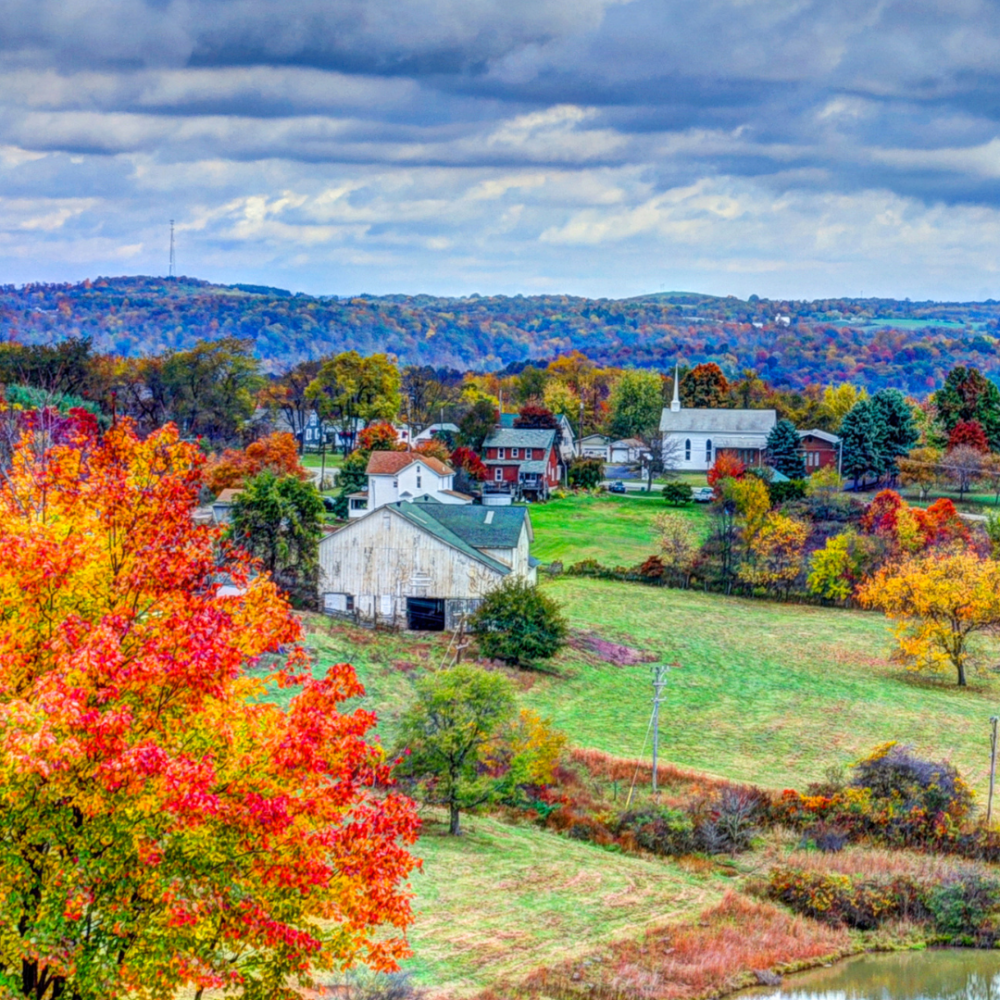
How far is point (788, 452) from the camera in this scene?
100m

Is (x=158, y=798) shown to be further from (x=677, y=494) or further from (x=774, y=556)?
(x=677, y=494)

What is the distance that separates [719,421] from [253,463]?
164ft

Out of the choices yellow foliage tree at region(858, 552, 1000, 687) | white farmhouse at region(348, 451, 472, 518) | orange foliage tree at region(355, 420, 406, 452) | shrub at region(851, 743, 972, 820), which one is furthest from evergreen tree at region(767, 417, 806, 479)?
shrub at region(851, 743, 972, 820)

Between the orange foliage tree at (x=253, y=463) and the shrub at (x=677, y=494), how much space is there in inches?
1051

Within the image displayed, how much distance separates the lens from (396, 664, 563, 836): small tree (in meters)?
29.3

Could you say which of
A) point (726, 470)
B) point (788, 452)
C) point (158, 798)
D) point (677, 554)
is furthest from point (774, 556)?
point (158, 798)

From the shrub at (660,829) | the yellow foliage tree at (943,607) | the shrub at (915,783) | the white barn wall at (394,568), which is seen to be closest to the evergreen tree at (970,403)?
the yellow foliage tree at (943,607)

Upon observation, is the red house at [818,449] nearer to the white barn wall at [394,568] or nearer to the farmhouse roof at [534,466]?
the farmhouse roof at [534,466]

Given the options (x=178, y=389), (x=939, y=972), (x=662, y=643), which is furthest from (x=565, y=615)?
(x=178, y=389)

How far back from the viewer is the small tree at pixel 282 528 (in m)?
50.5

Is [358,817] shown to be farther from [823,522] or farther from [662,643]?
[823,522]

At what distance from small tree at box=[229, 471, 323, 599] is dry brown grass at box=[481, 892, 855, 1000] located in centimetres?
2882

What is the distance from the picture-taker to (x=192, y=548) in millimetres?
15414

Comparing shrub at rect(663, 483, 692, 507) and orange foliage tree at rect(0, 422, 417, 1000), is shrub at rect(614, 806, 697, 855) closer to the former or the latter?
orange foliage tree at rect(0, 422, 417, 1000)
